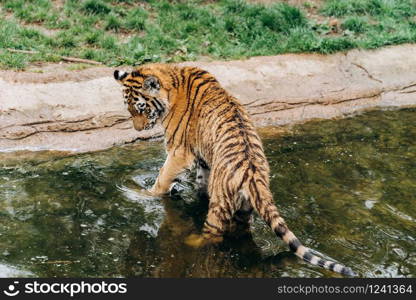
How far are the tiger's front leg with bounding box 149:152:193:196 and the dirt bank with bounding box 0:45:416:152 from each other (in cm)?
A: 148

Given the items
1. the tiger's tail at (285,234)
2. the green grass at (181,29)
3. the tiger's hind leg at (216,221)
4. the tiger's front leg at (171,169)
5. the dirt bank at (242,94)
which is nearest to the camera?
the tiger's tail at (285,234)

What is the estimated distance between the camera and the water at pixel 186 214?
182 inches

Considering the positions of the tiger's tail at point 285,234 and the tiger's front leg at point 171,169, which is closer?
the tiger's tail at point 285,234

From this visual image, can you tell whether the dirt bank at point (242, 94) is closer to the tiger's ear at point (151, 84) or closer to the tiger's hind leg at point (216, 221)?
the tiger's ear at point (151, 84)

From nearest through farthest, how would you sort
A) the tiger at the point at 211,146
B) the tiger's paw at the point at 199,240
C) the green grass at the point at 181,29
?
the tiger at the point at 211,146 → the tiger's paw at the point at 199,240 → the green grass at the point at 181,29

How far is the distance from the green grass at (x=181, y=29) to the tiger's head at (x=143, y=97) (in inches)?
99.1

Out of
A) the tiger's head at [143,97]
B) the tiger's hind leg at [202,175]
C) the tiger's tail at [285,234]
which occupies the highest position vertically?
the tiger's head at [143,97]

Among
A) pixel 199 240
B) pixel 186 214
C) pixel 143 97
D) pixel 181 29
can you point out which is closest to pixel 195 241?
pixel 199 240

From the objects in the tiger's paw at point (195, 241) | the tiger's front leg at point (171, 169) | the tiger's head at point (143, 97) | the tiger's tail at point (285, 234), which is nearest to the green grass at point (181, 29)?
the tiger's head at point (143, 97)

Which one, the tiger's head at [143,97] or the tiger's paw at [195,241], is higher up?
the tiger's head at [143,97]

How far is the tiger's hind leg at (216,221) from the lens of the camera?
4566mm

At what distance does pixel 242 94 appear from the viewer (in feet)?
26.0

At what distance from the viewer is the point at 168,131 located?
18.1 feet

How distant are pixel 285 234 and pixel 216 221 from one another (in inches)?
23.9
